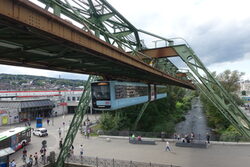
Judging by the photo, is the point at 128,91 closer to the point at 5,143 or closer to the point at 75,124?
the point at 75,124

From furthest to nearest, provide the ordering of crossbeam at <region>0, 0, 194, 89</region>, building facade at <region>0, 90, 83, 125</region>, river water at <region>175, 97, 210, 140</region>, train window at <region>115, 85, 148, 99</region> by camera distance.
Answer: building facade at <region>0, 90, 83, 125</region> < river water at <region>175, 97, 210, 140</region> < train window at <region>115, 85, 148, 99</region> < crossbeam at <region>0, 0, 194, 89</region>

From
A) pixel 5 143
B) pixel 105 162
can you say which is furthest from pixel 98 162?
pixel 5 143

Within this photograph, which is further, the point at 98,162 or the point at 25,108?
the point at 25,108

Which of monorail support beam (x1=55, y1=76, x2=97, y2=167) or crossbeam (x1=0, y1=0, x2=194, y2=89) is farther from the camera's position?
monorail support beam (x1=55, y1=76, x2=97, y2=167)

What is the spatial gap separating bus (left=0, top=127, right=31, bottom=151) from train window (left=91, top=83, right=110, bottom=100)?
494 inches

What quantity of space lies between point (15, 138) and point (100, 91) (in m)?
14.2

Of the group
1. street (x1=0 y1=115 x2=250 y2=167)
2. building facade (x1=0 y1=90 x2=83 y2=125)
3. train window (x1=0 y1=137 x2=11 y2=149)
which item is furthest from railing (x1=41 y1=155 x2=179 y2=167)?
building facade (x1=0 y1=90 x2=83 y2=125)

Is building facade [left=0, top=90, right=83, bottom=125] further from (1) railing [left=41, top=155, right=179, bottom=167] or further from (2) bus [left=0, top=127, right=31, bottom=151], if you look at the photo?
(1) railing [left=41, top=155, right=179, bottom=167]

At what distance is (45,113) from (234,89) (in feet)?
160

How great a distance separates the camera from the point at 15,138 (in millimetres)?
19062

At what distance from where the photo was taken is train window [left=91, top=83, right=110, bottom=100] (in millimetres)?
11485

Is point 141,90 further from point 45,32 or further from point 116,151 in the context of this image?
point 45,32

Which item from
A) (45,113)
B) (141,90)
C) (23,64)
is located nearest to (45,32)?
(23,64)

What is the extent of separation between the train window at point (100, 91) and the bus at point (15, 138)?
12541 mm
